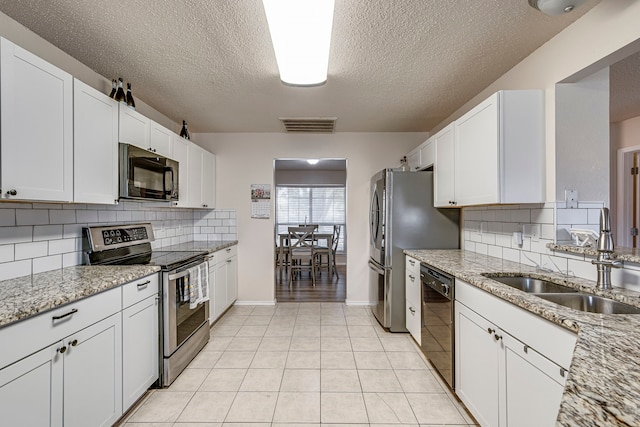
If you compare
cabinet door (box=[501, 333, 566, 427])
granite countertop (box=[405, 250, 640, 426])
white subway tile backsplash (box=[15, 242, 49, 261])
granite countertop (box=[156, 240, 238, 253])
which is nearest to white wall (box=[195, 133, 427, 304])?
granite countertop (box=[156, 240, 238, 253])

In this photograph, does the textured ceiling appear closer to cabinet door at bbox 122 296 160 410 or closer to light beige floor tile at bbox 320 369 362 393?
cabinet door at bbox 122 296 160 410

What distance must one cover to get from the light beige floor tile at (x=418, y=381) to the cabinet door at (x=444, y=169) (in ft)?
4.52

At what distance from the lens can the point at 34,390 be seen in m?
1.19

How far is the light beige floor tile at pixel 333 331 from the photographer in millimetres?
3090

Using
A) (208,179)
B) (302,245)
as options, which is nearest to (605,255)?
(208,179)

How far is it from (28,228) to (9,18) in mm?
1174

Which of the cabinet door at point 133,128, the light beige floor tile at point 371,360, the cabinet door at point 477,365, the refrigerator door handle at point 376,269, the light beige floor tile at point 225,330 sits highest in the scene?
the cabinet door at point 133,128

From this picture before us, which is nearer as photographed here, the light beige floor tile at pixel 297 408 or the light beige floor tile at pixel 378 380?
the light beige floor tile at pixel 297 408

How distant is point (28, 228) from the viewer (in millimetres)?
1762

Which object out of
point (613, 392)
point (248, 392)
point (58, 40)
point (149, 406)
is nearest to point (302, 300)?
point (248, 392)

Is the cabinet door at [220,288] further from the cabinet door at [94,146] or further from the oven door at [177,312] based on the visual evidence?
the cabinet door at [94,146]

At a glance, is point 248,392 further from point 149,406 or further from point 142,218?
point 142,218

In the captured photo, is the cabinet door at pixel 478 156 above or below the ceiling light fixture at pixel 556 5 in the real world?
below

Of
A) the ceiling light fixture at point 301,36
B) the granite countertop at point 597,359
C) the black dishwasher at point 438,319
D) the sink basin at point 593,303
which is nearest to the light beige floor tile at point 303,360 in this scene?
the black dishwasher at point 438,319
